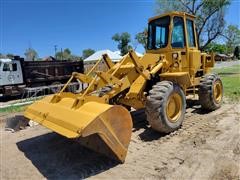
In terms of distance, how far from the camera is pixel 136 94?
5.41m

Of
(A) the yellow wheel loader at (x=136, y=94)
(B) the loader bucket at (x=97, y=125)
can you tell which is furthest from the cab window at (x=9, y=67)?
(B) the loader bucket at (x=97, y=125)

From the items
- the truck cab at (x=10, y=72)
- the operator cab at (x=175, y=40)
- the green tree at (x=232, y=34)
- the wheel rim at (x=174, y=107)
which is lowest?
the wheel rim at (x=174, y=107)

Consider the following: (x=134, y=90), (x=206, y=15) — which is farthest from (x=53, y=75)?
(x=206, y=15)

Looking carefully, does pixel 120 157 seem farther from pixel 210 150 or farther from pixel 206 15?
pixel 206 15

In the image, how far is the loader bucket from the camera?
3.75 metres

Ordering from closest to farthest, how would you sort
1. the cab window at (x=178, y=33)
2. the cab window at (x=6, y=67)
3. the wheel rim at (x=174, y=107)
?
the wheel rim at (x=174, y=107), the cab window at (x=178, y=33), the cab window at (x=6, y=67)

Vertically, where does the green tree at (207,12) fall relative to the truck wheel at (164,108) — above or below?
above

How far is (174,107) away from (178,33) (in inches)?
78.3

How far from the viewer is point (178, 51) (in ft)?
21.2

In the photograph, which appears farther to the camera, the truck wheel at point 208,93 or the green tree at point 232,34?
the green tree at point 232,34

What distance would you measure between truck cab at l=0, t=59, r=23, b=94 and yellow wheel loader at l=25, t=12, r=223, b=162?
10111 mm

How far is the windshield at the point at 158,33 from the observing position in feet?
21.7

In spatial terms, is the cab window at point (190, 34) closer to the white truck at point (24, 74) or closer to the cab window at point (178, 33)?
the cab window at point (178, 33)

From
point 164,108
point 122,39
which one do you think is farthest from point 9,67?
point 122,39
